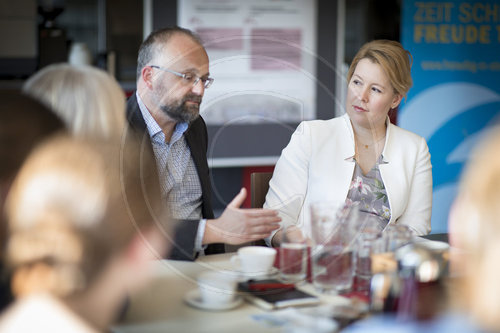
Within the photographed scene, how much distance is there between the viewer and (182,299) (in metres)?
1.23

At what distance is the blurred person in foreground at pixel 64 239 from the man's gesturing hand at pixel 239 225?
0.55 metres

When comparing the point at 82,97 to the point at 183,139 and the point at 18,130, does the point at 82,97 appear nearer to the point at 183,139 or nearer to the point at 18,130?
the point at 18,130

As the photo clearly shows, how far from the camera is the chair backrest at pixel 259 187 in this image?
2.07 metres

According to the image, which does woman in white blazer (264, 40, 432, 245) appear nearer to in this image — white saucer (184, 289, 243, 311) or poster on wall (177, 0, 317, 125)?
poster on wall (177, 0, 317, 125)

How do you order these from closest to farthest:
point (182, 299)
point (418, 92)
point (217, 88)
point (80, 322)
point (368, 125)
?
point (80, 322)
point (182, 299)
point (217, 88)
point (368, 125)
point (418, 92)

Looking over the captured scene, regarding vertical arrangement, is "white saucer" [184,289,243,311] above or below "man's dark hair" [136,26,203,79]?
below

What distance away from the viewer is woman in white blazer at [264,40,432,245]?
6.01 ft

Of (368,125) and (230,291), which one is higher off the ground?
(368,125)

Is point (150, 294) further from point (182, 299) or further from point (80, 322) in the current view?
point (80, 322)

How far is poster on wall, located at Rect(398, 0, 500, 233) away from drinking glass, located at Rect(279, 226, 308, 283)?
115 inches

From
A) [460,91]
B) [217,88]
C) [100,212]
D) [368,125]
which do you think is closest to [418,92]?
[460,91]

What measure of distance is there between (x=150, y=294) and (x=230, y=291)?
17 centimetres

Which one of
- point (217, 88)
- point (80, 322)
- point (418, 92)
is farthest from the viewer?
point (418, 92)

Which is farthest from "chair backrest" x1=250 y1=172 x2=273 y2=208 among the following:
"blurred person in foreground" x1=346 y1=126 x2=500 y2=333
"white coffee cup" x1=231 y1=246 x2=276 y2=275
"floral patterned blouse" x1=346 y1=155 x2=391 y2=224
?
"blurred person in foreground" x1=346 y1=126 x2=500 y2=333
